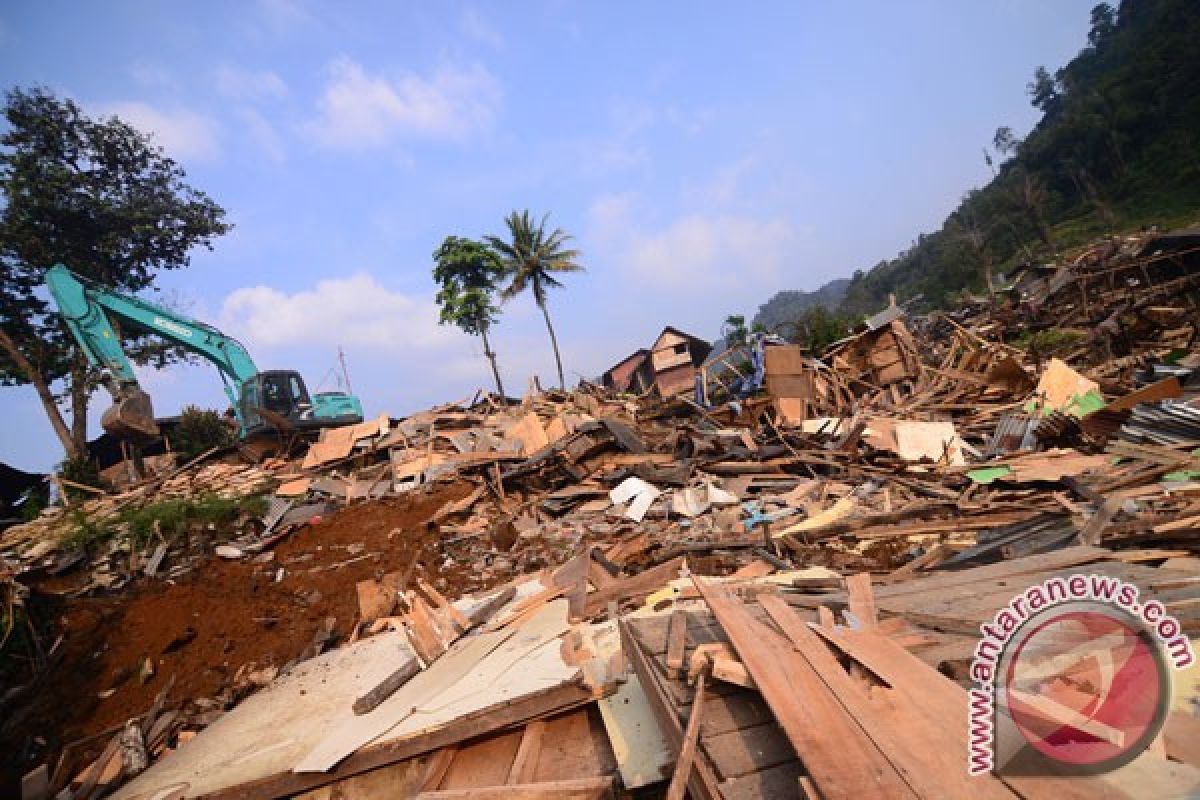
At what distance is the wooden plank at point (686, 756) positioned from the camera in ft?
6.21

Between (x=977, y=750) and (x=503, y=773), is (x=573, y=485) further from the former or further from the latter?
(x=977, y=750)

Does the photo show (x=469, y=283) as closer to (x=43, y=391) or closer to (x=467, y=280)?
(x=467, y=280)

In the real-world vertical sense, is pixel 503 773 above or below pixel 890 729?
below

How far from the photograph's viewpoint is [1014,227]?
44.0 metres

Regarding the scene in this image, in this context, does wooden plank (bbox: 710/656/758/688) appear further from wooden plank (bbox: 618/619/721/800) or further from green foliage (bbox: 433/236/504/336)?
green foliage (bbox: 433/236/504/336)

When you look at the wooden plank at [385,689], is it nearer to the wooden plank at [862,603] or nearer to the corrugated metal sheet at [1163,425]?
the wooden plank at [862,603]

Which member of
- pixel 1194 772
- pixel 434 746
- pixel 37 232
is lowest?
pixel 434 746

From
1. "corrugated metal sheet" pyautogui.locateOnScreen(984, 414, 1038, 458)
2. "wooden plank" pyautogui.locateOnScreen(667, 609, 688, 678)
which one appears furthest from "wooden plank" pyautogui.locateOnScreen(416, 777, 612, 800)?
"corrugated metal sheet" pyautogui.locateOnScreen(984, 414, 1038, 458)

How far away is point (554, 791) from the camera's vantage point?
247cm

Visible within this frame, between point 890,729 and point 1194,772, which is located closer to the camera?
point 1194,772

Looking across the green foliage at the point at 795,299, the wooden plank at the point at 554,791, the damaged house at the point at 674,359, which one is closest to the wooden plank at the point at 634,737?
the wooden plank at the point at 554,791

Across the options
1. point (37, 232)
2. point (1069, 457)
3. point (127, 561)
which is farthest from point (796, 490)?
point (37, 232)

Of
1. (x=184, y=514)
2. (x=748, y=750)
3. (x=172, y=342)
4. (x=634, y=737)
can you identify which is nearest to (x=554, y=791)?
(x=634, y=737)

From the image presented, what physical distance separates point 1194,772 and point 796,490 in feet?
20.0
